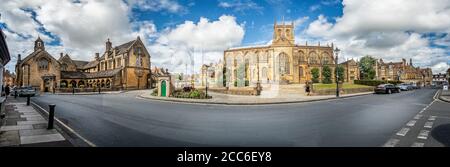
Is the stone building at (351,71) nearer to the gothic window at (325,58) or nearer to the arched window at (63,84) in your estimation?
the gothic window at (325,58)

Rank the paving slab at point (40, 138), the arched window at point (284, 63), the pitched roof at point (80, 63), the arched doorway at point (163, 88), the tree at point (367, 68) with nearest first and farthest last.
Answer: the paving slab at point (40, 138) → the arched doorway at point (163, 88) → the arched window at point (284, 63) → the tree at point (367, 68) → the pitched roof at point (80, 63)

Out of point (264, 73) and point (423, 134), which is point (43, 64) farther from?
point (423, 134)

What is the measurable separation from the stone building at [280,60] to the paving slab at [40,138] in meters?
55.6

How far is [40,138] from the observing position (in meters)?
6.10

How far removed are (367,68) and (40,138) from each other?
84.3 m

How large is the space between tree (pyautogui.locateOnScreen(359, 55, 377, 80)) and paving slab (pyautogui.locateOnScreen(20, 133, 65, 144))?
82.6 m

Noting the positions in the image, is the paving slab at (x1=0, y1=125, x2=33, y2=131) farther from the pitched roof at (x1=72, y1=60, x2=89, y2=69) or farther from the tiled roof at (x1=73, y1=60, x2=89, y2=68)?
the tiled roof at (x1=73, y1=60, x2=89, y2=68)

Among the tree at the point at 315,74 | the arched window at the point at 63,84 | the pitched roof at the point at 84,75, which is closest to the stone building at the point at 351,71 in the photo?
the tree at the point at 315,74

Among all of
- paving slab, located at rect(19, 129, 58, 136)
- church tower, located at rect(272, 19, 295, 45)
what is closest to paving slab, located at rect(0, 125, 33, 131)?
paving slab, located at rect(19, 129, 58, 136)

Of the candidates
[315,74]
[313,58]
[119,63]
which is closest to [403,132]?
[119,63]

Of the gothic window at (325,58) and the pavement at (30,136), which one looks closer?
the pavement at (30,136)

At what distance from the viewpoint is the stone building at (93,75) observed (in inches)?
1822
